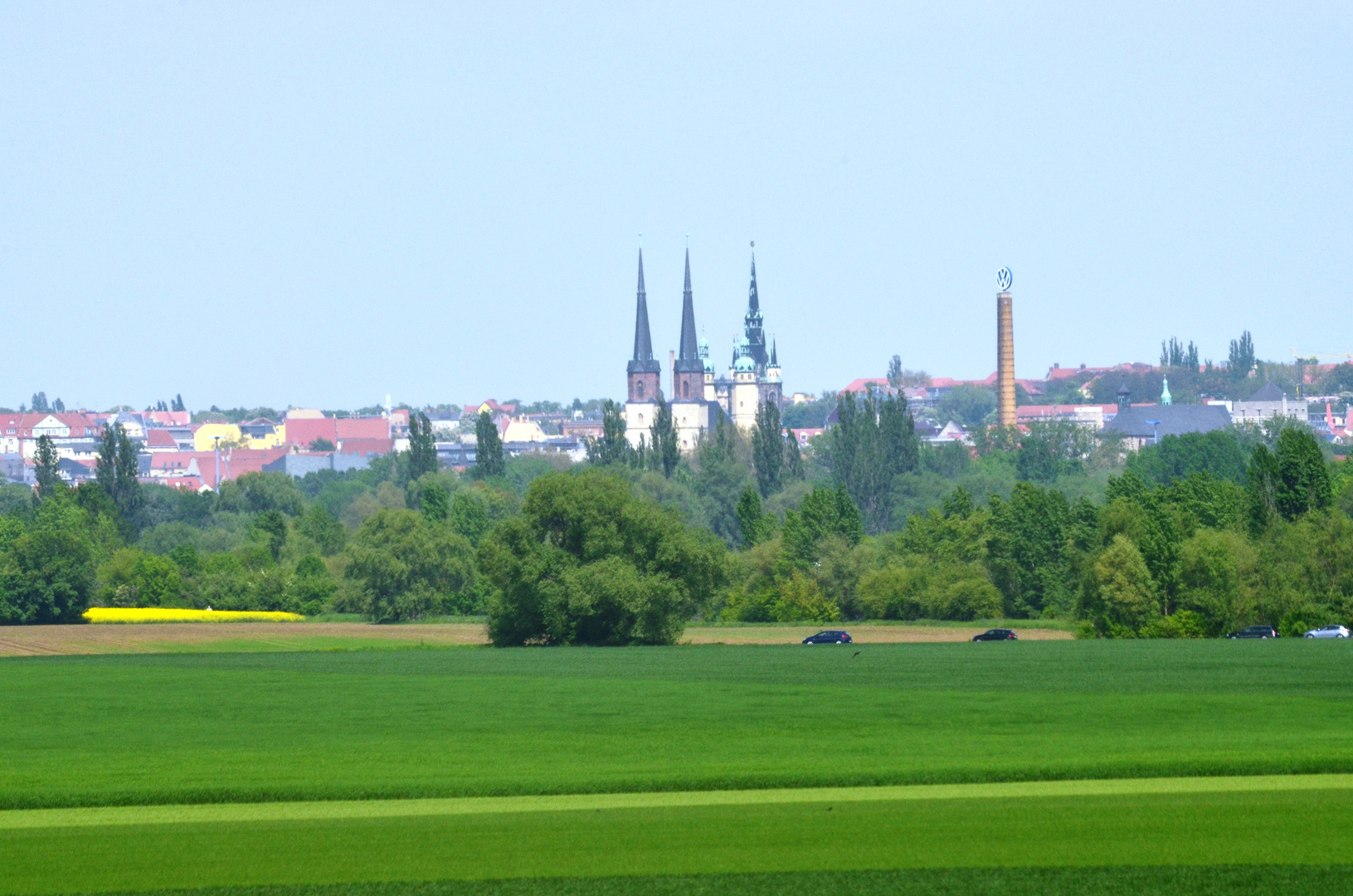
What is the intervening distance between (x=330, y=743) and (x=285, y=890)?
11.8m

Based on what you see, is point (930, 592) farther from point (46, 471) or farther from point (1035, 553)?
point (46, 471)

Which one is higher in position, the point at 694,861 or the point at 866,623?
the point at 694,861

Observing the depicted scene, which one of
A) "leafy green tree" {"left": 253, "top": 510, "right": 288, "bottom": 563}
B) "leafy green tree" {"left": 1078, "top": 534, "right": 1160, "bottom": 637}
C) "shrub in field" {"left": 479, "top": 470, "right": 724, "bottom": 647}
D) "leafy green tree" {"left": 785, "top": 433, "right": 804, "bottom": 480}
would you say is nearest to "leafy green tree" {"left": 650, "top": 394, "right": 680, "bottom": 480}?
"leafy green tree" {"left": 785, "top": 433, "right": 804, "bottom": 480}

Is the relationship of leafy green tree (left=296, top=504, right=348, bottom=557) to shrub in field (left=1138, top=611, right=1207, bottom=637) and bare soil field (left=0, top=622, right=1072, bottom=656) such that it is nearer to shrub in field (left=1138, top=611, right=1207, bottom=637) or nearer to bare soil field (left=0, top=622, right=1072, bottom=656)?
bare soil field (left=0, top=622, right=1072, bottom=656)

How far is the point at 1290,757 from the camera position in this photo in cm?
2669

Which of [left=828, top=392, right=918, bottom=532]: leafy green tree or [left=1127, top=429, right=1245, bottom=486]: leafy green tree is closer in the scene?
[left=828, top=392, right=918, bottom=532]: leafy green tree

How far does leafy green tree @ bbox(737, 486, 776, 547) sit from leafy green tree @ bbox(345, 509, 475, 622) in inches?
705

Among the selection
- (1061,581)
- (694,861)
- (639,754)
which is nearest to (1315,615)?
(1061,581)

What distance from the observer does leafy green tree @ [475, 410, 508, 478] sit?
164 m

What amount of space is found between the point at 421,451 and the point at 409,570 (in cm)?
6018

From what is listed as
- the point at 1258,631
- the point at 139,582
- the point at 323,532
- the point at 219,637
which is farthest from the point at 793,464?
the point at 1258,631

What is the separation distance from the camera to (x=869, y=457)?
152 m

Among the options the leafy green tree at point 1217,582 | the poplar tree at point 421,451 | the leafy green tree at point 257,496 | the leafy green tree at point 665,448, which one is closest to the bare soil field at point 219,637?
the leafy green tree at point 1217,582

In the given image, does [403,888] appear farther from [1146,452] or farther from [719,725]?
[1146,452]
